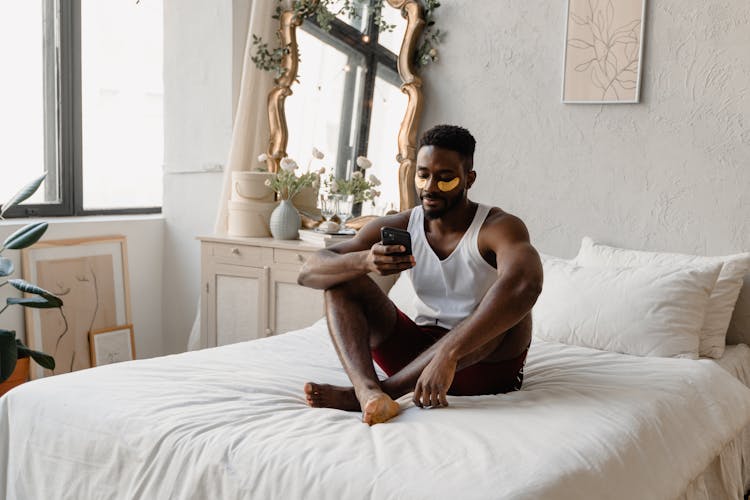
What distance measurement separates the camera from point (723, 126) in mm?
3076

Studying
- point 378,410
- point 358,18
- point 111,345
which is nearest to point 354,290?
point 378,410

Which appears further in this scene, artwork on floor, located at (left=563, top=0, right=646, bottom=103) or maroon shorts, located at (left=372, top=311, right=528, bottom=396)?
artwork on floor, located at (left=563, top=0, right=646, bottom=103)

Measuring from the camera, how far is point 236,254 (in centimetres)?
379

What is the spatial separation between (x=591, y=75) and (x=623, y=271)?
0.89m

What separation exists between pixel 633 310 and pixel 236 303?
186 centimetres

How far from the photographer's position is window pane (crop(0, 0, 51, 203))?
12.7 feet

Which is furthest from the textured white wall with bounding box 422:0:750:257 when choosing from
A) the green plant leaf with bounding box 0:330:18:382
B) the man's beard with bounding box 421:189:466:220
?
the green plant leaf with bounding box 0:330:18:382

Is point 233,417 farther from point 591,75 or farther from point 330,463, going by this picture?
point 591,75

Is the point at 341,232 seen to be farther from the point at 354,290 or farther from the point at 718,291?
the point at 718,291

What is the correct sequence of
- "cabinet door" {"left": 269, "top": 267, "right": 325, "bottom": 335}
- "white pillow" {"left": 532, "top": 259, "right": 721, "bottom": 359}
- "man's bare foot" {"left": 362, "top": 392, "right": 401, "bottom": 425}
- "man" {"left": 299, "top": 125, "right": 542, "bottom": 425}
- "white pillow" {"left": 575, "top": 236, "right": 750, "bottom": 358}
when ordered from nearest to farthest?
"man's bare foot" {"left": 362, "top": 392, "right": 401, "bottom": 425} → "man" {"left": 299, "top": 125, "right": 542, "bottom": 425} → "white pillow" {"left": 532, "top": 259, "right": 721, "bottom": 359} → "white pillow" {"left": 575, "top": 236, "right": 750, "bottom": 358} → "cabinet door" {"left": 269, "top": 267, "right": 325, "bottom": 335}

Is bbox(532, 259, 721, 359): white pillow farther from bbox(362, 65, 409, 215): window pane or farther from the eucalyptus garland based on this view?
the eucalyptus garland

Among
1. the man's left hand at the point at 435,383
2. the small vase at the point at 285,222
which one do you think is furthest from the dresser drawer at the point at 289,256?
the man's left hand at the point at 435,383

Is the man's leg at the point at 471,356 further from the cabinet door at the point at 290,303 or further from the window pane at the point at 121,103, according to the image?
the window pane at the point at 121,103

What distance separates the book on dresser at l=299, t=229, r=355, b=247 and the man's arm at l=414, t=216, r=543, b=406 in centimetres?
152
